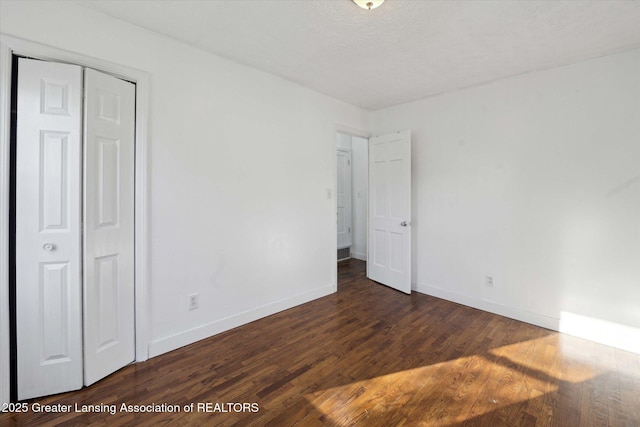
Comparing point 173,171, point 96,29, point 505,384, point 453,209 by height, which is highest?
point 96,29

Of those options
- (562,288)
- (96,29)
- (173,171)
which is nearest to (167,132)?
(173,171)

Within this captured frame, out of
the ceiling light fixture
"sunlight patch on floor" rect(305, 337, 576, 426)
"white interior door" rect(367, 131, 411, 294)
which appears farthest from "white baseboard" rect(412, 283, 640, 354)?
the ceiling light fixture

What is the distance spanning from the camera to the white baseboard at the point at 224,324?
7.85ft

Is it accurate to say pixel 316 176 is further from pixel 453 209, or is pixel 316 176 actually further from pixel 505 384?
pixel 505 384

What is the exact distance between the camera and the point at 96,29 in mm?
2037

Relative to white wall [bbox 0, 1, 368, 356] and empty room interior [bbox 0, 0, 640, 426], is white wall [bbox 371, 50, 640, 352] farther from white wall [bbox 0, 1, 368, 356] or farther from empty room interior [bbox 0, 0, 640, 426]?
white wall [bbox 0, 1, 368, 356]

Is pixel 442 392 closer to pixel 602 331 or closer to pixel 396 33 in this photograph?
pixel 602 331

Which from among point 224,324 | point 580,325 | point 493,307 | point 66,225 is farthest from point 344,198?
point 66,225

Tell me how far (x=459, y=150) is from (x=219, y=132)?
2.83m

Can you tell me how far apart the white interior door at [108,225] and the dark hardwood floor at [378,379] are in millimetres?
237

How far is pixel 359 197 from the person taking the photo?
600 centimetres

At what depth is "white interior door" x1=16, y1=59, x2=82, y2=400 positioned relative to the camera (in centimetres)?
179

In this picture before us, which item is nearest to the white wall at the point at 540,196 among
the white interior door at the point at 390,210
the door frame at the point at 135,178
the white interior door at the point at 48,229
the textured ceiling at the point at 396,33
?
the white interior door at the point at 390,210

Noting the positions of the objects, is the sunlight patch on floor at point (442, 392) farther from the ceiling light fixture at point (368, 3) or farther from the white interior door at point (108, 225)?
the ceiling light fixture at point (368, 3)
